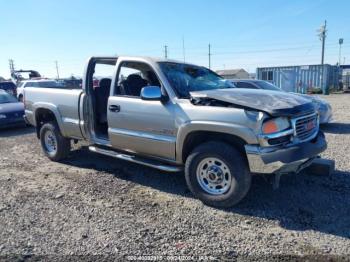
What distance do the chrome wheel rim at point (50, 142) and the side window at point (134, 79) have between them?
2.16 metres

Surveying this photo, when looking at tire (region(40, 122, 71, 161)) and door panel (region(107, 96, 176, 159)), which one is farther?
tire (region(40, 122, 71, 161))

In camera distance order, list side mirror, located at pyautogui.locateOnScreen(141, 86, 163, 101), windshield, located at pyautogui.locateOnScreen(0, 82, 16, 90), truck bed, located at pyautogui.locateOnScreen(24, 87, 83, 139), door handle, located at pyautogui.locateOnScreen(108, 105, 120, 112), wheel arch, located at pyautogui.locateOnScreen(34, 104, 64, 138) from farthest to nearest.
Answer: windshield, located at pyautogui.locateOnScreen(0, 82, 16, 90), wheel arch, located at pyautogui.locateOnScreen(34, 104, 64, 138), truck bed, located at pyautogui.locateOnScreen(24, 87, 83, 139), door handle, located at pyautogui.locateOnScreen(108, 105, 120, 112), side mirror, located at pyautogui.locateOnScreen(141, 86, 163, 101)

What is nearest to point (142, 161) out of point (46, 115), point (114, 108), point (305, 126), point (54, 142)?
point (114, 108)

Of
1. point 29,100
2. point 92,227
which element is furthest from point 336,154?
point 29,100

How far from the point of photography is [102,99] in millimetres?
6109

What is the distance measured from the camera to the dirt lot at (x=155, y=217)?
10.9ft

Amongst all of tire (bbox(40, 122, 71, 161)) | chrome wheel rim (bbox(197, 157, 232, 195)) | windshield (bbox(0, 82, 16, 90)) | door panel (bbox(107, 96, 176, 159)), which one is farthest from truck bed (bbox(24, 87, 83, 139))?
windshield (bbox(0, 82, 16, 90))

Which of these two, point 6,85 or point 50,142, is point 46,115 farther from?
point 6,85

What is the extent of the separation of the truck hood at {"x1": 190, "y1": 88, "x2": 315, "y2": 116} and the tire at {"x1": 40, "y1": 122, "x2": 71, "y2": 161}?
3.29 m

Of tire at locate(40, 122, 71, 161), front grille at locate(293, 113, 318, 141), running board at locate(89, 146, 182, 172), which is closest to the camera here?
front grille at locate(293, 113, 318, 141)

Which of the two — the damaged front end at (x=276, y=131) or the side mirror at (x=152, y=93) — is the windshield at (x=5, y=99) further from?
the damaged front end at (x=276, y=131)

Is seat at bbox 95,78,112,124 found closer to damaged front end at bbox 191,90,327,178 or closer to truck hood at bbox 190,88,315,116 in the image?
truck hood at bbox 190,88,315,116

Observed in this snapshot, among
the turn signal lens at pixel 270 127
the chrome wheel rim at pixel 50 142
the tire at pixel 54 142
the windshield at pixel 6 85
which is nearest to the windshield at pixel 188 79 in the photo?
the turn signal lens at pixel 270 127

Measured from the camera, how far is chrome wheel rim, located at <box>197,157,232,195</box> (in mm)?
4160
